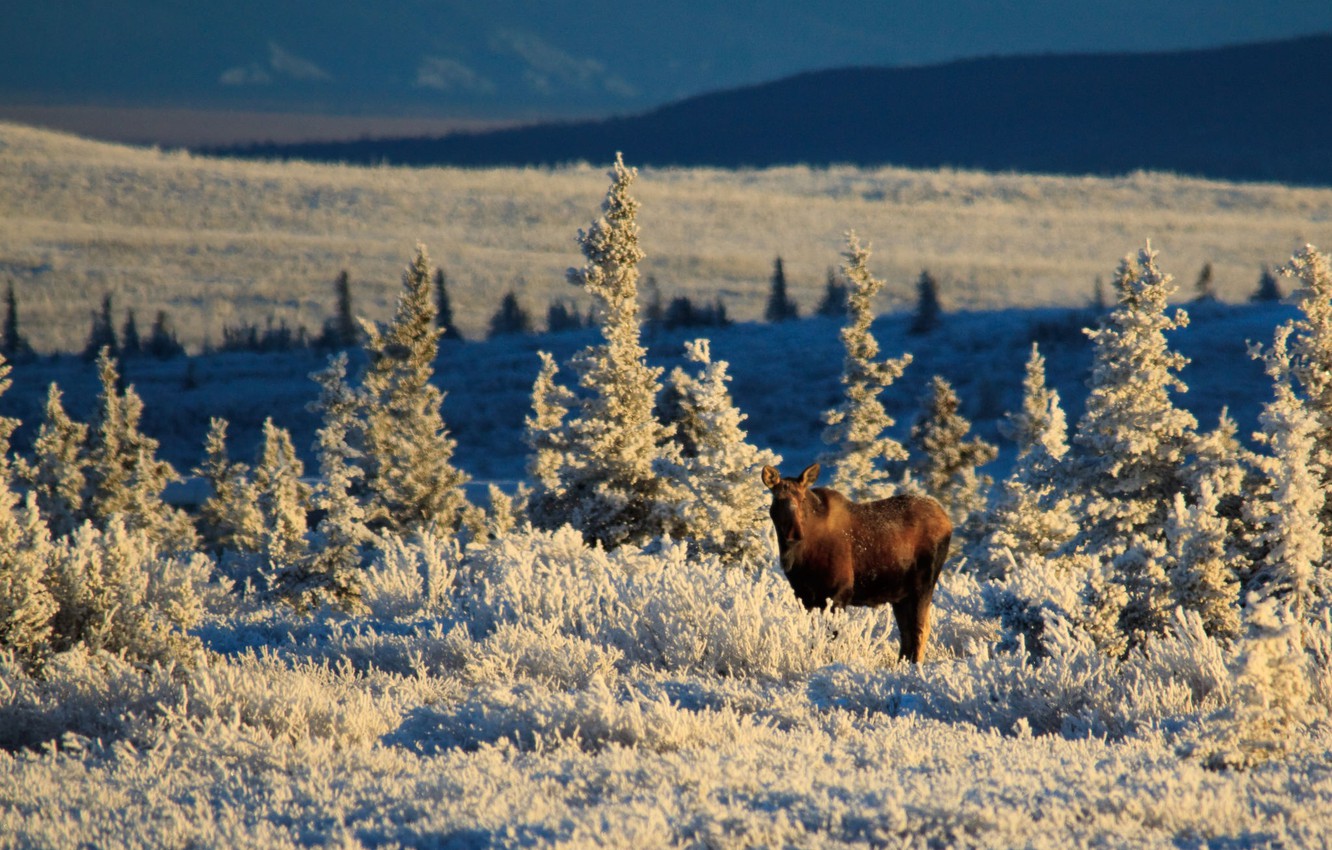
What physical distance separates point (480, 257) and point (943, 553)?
548 feet

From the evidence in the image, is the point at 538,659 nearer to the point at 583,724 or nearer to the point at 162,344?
the point at 583,724

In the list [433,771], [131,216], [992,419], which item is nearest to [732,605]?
[433,771]

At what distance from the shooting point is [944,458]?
3647cm

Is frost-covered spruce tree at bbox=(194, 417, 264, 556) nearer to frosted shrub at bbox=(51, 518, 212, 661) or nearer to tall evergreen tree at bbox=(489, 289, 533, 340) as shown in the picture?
frosted shrub at bbox=(51, 518, 212, 661)

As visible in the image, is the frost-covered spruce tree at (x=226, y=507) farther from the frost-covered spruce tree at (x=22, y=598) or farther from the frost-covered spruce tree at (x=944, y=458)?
the frost-covered spruce tree at (x=22, y=598)

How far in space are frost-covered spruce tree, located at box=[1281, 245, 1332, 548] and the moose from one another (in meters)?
9.43

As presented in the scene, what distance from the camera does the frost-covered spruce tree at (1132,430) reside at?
1892cm

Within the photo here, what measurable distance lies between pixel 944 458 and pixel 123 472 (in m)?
25.3

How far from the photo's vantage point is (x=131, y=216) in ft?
601

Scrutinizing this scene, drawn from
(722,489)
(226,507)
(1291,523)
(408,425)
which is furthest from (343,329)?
(1291,523)

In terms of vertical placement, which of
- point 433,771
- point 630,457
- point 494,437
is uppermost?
point 433,771

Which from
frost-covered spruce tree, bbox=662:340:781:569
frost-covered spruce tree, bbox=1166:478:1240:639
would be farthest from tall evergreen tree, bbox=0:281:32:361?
frost-covered spruce tree, bbox=1166:478:1240:639

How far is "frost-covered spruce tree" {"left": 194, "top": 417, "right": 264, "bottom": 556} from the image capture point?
126ft

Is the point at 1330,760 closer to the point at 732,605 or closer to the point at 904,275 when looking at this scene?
the point at 732,605
